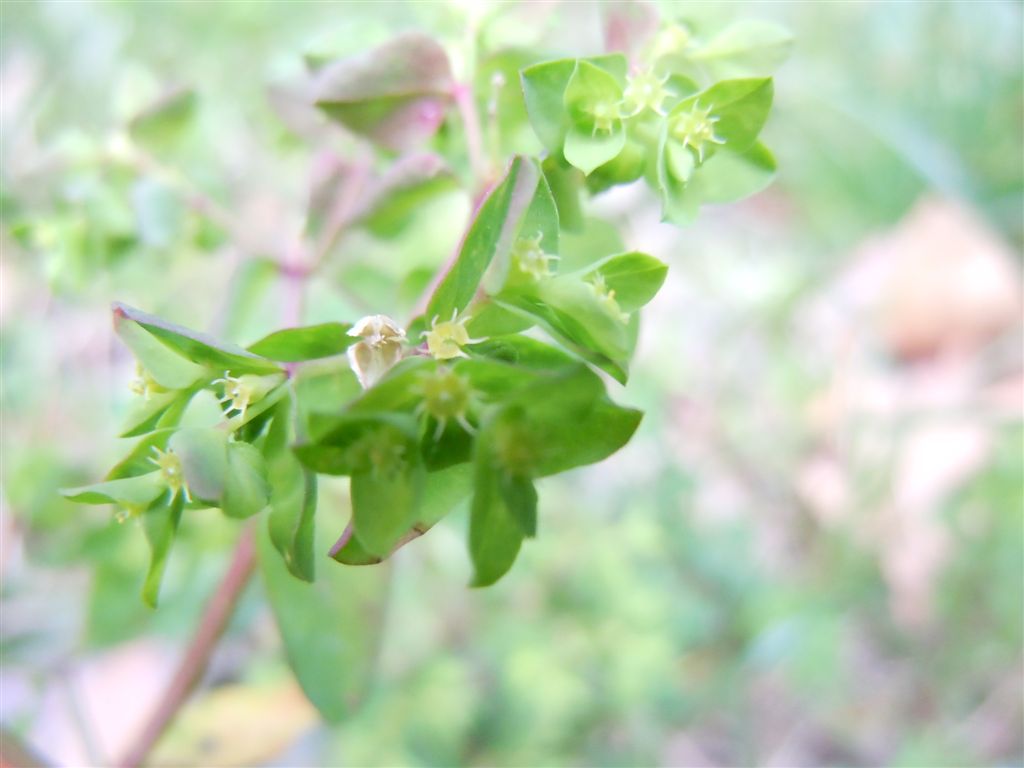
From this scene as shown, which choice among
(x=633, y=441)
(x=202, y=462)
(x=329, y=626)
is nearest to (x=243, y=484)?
(x=202, y=462)

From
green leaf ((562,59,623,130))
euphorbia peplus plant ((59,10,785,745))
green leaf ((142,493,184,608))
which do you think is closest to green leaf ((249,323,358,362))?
euphorbia peplus plant ((59,10,785,745))

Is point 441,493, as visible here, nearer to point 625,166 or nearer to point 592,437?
point 592,437

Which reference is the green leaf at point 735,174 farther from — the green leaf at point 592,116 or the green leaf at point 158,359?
the green leaf at point 158,359

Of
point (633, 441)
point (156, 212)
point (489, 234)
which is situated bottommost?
point (633, 441)

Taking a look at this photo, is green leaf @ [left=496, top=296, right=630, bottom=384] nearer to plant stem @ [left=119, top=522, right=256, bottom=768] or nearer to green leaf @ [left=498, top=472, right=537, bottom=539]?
green leaf @ [left=498, top=472, right=537, bottom=539]

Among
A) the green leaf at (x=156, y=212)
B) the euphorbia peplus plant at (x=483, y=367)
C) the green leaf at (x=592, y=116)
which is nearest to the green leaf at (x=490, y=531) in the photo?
the euphorbia peplus plant at (x=483, y=367)

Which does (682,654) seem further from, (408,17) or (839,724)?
(408,17)
